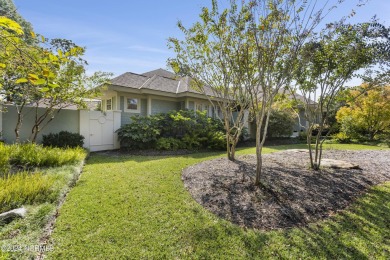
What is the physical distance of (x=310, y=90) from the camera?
6066 millimetres

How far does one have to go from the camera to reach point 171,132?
1183 centimetres

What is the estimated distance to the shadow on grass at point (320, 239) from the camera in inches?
104

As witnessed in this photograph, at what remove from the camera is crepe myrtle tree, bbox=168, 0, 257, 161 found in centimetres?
513

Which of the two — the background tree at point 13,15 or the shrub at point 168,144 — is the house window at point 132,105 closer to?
the shrub at point 168,144

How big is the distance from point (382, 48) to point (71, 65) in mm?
8970

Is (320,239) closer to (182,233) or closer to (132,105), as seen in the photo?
(182,233)

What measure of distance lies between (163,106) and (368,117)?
14.5 meters

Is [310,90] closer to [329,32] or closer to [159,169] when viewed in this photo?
[329,32]

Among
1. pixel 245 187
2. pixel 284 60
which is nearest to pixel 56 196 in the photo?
pixel 245 187

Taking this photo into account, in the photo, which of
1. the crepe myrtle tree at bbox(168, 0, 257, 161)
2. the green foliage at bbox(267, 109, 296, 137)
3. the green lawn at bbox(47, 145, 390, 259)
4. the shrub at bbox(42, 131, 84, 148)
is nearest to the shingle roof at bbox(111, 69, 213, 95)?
the shrub at bbox(42, 131, 84, 148)

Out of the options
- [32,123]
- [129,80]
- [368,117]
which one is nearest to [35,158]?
[32,123]

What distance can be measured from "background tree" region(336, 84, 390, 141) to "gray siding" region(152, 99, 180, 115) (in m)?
11.9

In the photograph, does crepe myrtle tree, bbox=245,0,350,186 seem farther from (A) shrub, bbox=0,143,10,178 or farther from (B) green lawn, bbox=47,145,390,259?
(A) shrub, bbox=0,143,10,178

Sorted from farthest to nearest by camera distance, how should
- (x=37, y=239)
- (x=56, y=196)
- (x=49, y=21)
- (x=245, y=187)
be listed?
1. (x=49, y=21)
2. (x=245, y=187)
3. (x=56, y=196)
4. (x=37, y=239)
